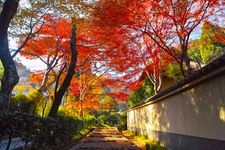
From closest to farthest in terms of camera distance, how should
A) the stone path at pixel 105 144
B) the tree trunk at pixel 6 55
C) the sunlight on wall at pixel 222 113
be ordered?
the sunlight on wall at pixel 222 113 → the tree trunk at pixel 6 55 → the stone path at pixel 105 144

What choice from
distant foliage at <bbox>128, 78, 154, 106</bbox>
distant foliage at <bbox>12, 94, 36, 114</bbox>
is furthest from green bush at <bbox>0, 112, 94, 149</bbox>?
distant foliage at <bbox>128, 78, 154, 106</bbox>

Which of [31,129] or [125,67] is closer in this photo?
[31,129]

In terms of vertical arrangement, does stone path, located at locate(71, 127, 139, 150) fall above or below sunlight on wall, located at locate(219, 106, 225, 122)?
below

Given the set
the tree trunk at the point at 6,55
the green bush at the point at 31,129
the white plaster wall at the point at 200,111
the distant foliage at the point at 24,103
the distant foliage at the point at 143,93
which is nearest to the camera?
the green bush at the point at 31,129

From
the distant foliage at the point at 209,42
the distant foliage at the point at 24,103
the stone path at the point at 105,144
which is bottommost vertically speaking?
the stone path at the point at 105,144

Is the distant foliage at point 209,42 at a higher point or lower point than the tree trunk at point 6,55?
higher

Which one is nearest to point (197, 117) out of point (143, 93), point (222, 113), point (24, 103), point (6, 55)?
point (222, 113)

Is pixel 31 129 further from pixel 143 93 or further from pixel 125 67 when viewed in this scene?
pixel 143 93

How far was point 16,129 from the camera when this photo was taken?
6.44m

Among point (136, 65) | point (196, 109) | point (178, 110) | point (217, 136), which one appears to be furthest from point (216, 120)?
point (136, 65)

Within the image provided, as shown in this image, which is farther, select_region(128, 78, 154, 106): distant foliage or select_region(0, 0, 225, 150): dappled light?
select_region(128, 78, 154, 106): distant foliage

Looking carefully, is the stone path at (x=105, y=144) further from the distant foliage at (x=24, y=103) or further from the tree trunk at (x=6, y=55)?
the tree trunk at (x=6, y=55)

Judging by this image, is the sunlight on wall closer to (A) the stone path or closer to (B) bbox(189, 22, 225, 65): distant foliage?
(A) the stone path

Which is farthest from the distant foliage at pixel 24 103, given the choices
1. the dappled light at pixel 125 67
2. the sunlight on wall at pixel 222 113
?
the sunlight on wall at pixel 222 113
